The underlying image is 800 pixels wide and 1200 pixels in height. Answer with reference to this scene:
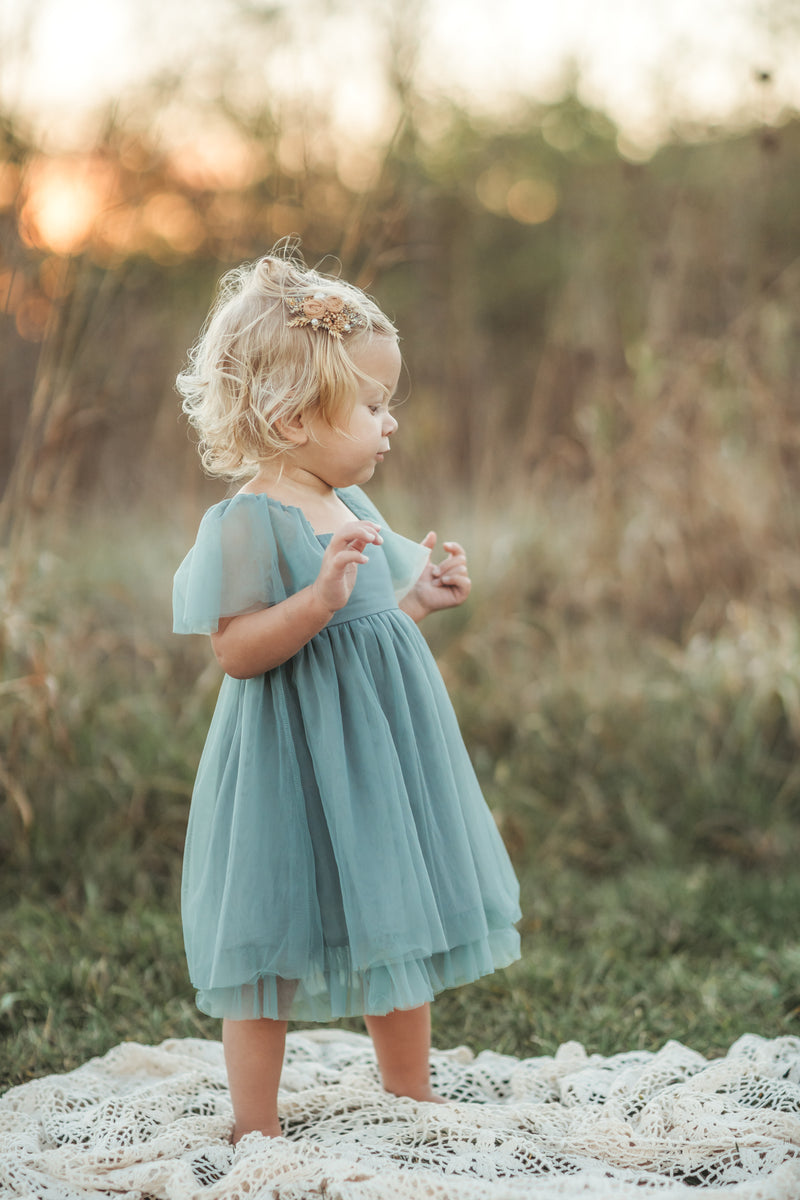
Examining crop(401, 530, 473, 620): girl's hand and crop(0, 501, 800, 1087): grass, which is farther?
crop(0, 501, 800, 1087): grass

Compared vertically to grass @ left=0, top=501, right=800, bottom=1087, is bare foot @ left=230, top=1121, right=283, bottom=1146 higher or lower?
lower

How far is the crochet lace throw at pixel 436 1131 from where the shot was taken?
150 cm

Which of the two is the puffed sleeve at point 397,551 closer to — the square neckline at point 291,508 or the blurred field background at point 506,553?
the square neckline at point 291,508

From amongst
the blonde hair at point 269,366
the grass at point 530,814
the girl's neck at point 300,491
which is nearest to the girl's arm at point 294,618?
the girl's neck at point 300,491

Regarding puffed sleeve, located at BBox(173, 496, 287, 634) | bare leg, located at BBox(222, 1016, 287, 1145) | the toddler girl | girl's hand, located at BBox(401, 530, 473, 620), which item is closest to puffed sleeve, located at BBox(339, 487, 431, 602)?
girl's hand, located at BBox(401, 530, 473, 620)

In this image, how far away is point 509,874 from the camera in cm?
186

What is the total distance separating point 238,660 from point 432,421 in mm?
3467

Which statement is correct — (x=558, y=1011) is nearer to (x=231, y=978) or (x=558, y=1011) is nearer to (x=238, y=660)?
(x=231, y=978)

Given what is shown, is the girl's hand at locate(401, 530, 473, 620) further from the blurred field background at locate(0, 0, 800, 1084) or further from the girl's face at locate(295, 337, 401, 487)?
the blurred field background at locate(0, 0, 800, 1084)

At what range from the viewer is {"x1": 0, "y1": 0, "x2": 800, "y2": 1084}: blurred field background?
97.0 inches

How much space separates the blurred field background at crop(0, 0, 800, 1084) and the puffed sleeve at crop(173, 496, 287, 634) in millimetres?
1041

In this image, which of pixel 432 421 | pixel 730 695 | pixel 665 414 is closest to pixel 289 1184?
pixel 730 695

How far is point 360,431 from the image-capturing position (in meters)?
1.68

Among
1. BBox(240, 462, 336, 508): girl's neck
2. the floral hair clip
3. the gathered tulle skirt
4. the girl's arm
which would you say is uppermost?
the floral hair clip
